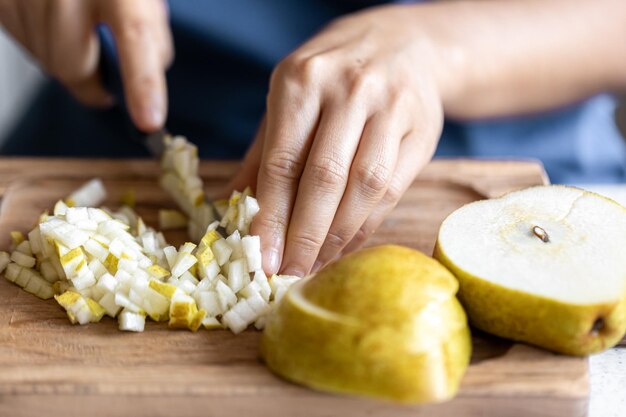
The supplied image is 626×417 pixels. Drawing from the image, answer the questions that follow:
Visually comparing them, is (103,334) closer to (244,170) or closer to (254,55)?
(244,170)

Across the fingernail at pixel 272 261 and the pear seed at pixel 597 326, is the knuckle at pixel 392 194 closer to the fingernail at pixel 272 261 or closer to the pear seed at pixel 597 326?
the fingernail at pixel 272 261

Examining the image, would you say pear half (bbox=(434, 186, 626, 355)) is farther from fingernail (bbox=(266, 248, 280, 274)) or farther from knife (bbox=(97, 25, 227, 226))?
knife (bbox=(97, 25, 227, 226))

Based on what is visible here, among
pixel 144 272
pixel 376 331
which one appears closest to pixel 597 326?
pixel 376 331

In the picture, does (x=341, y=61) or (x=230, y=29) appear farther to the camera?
(x=230, y=29)

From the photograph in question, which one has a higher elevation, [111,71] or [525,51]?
[525,51]

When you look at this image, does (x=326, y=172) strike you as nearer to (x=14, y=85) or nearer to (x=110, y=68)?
(x=110, y=68)

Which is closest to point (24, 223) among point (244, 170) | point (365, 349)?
point (244, 170)
